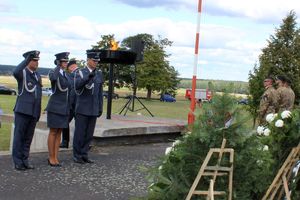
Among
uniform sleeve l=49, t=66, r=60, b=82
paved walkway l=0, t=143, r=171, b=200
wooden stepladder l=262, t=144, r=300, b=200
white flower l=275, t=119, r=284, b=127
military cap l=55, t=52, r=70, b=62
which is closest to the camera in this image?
wooden stepladder l=262, t=144, r=300, b=200

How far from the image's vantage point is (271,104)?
10328 mm

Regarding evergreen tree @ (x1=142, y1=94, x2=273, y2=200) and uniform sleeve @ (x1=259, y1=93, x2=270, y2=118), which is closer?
evergreen tree @ (x1=142, y1=94, x2=273, y2=200)

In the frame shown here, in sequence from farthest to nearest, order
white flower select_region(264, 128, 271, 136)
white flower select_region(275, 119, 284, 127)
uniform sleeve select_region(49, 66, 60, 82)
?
uniform sleeve select_region(49, 66, 60, 82) < white flower select_region(264, 128, 271, 136) < white flower select_region(275, 119, 284, 127)

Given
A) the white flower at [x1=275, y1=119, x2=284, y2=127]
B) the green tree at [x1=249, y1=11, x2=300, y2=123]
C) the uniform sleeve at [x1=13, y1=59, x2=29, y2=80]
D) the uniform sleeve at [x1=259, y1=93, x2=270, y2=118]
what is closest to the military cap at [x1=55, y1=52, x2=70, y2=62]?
the uniform sleeve at [x1=13, y1=59, x2=29, y2=80]

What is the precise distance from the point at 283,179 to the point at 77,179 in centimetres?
386

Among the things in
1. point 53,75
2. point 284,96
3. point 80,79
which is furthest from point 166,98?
point 53,75

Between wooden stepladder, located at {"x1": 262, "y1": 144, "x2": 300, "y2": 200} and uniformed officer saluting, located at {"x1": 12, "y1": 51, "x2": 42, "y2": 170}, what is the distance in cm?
455

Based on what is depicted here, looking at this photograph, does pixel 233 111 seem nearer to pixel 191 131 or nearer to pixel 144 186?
pixel 191 131

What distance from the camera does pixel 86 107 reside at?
848 cm

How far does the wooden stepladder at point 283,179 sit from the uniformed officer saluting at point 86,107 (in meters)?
4.87

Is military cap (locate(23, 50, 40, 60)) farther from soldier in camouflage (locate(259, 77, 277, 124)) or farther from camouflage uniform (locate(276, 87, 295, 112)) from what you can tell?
camouflage uniform (locate(276, 87, 295, 112))

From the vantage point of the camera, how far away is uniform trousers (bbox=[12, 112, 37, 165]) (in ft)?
24.9

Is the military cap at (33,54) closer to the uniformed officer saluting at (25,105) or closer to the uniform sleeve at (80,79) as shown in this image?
the uniformed officer saluting at (25,105)

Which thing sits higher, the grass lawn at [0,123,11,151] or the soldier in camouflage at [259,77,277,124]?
the soldier in camouflage at [259,77,277,124]
